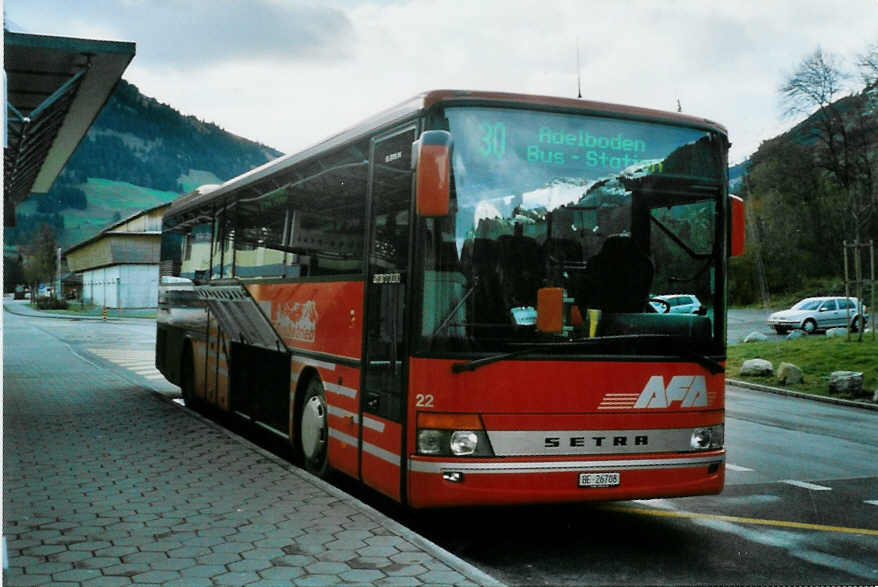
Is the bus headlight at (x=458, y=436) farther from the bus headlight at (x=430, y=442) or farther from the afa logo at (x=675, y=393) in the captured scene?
the afa logo at (x=675, y=393)

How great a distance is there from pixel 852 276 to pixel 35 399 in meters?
49.1

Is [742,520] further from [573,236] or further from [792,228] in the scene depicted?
[792,228]

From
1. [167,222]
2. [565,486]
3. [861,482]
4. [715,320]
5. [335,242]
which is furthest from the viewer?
[167,222]

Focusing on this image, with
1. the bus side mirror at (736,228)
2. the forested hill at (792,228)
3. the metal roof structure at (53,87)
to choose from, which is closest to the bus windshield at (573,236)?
the bus side mirror at (736,228)

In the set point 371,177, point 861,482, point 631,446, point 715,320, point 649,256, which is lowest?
point 861,482

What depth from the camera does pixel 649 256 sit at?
6.42 m

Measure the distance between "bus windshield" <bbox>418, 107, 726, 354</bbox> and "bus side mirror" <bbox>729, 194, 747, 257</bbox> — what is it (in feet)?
0.62

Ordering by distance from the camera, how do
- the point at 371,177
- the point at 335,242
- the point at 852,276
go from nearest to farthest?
the point at 371,177
the point at 335,242
the point at 852,276

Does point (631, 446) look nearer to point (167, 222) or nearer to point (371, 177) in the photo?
point (371, 177)

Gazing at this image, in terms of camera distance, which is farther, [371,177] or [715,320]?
[371,177]

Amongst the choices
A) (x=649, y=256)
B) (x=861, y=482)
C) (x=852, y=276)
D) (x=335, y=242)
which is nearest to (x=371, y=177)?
(x=335, y=242)

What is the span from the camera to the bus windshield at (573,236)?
6039 millimetres

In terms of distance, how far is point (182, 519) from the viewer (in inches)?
248

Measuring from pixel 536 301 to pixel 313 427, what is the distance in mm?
3001
